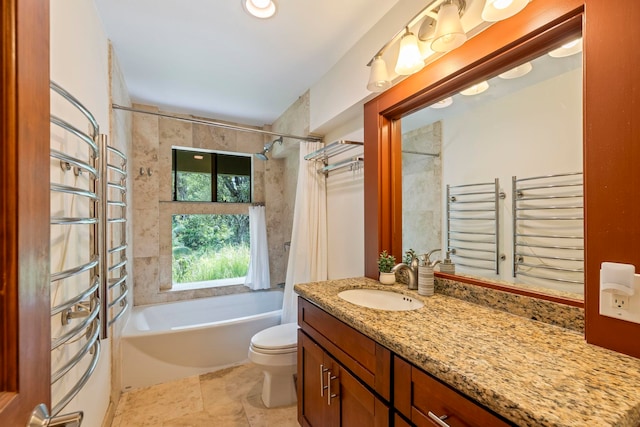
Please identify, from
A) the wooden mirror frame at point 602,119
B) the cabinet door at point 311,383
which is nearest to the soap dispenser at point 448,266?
the wooden mirror frame at point 602,119

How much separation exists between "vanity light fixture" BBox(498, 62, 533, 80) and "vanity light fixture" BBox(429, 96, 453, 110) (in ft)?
0.80

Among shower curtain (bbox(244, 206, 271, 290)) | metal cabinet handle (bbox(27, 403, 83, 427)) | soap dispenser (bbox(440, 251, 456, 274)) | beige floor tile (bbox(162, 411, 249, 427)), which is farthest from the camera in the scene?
shower curtain (bbox(244, 206, 271, 290))

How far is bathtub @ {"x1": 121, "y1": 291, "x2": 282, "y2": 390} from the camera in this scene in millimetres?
2168

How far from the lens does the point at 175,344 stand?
2.26m

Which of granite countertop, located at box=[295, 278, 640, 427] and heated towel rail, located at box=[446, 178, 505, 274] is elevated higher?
heated towel rail, located at box=[446, 178, 505, 274]

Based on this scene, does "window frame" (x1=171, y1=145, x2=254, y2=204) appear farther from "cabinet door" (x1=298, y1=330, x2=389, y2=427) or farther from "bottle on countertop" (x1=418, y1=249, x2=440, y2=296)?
"bottle on countertop" (x1=418, y1=249, x2=440, y2=296)

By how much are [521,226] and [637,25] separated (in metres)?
0.72

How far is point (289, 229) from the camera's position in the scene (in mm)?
3564

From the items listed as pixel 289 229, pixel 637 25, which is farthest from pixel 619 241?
pixel 289 229

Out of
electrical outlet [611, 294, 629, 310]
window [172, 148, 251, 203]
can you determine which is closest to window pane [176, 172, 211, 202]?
window [172, 148, 251, 203]

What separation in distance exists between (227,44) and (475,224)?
193 centimetres

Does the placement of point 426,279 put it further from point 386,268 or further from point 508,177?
point 508,177

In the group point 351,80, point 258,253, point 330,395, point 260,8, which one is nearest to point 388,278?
point 330,395

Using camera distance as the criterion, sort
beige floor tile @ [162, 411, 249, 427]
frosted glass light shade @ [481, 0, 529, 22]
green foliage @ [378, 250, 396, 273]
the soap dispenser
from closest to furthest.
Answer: frosted glass light shade @ [481, 0, 529, 22] → the soap dispenser → green foliage @ [378, 250, 396, 273] → beige floor tile @ [162, 411, 249, 427]
